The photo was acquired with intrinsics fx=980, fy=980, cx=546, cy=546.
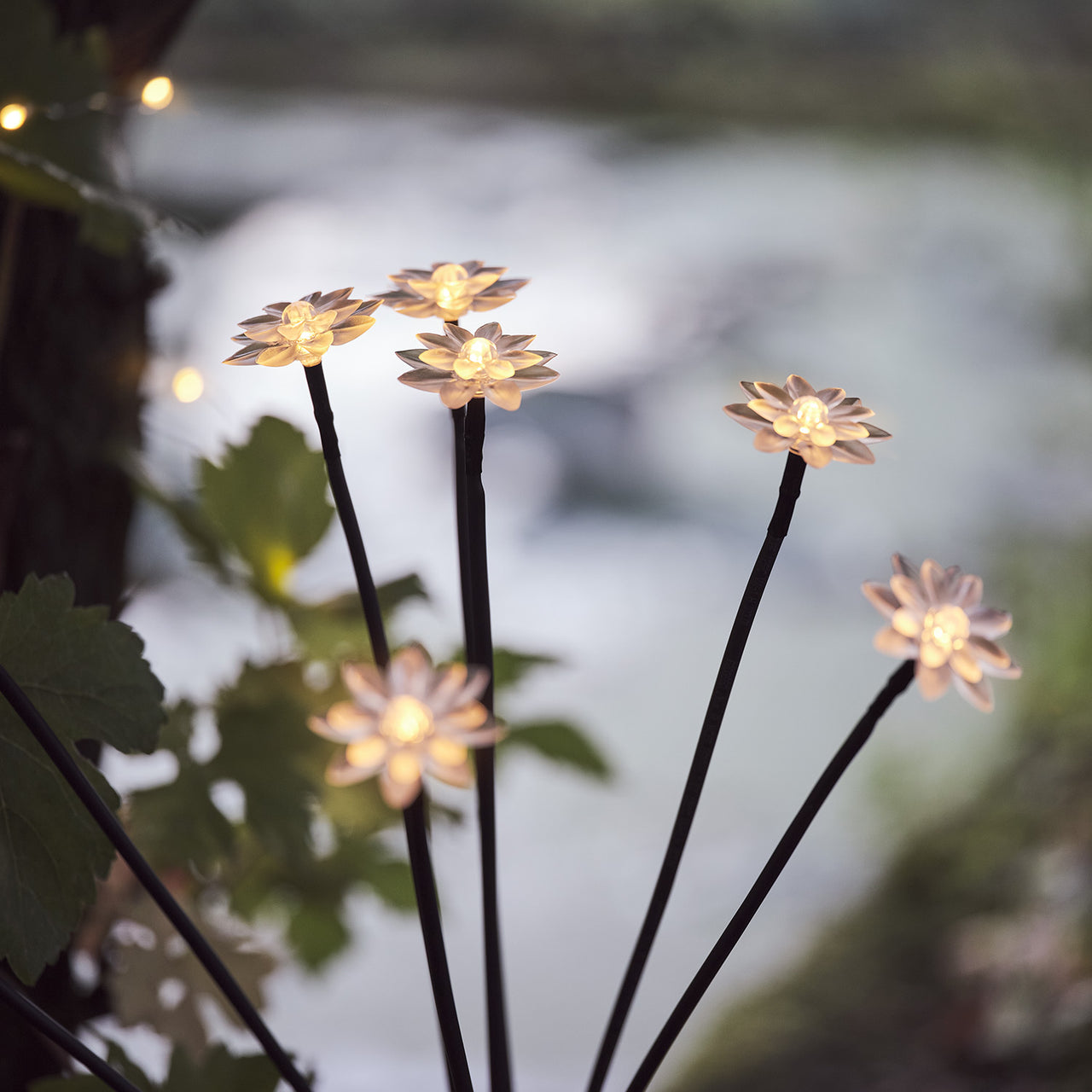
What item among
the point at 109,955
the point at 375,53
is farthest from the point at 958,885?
the point at 375,53

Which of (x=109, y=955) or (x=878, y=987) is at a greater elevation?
(x=878, y=987)

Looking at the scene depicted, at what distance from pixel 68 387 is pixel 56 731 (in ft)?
0.77

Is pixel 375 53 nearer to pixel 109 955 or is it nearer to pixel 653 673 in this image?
pixel 653 673

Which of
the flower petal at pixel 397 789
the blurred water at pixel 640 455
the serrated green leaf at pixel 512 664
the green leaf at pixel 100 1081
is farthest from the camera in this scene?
the blurred water at pixel 640 455

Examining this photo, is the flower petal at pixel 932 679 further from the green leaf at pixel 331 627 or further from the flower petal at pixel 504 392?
the green leaf at pixel 331 627

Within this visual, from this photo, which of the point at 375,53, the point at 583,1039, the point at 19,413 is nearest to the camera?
the point at 19,413

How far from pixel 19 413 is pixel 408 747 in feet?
1.09

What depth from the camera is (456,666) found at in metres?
0.17

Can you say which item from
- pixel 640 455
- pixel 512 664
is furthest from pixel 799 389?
pixel 640 455

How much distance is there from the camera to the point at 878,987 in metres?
0.92

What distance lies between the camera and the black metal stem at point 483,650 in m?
0.20

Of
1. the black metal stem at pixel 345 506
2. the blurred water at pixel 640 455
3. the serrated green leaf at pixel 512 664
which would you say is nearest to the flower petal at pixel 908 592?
the black metal stem at pixel 345 506

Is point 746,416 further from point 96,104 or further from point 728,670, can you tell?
point 96,104

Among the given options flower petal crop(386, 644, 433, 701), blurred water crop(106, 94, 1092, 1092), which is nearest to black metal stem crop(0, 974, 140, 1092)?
flower petal crop(386, 644, 433, 701)
